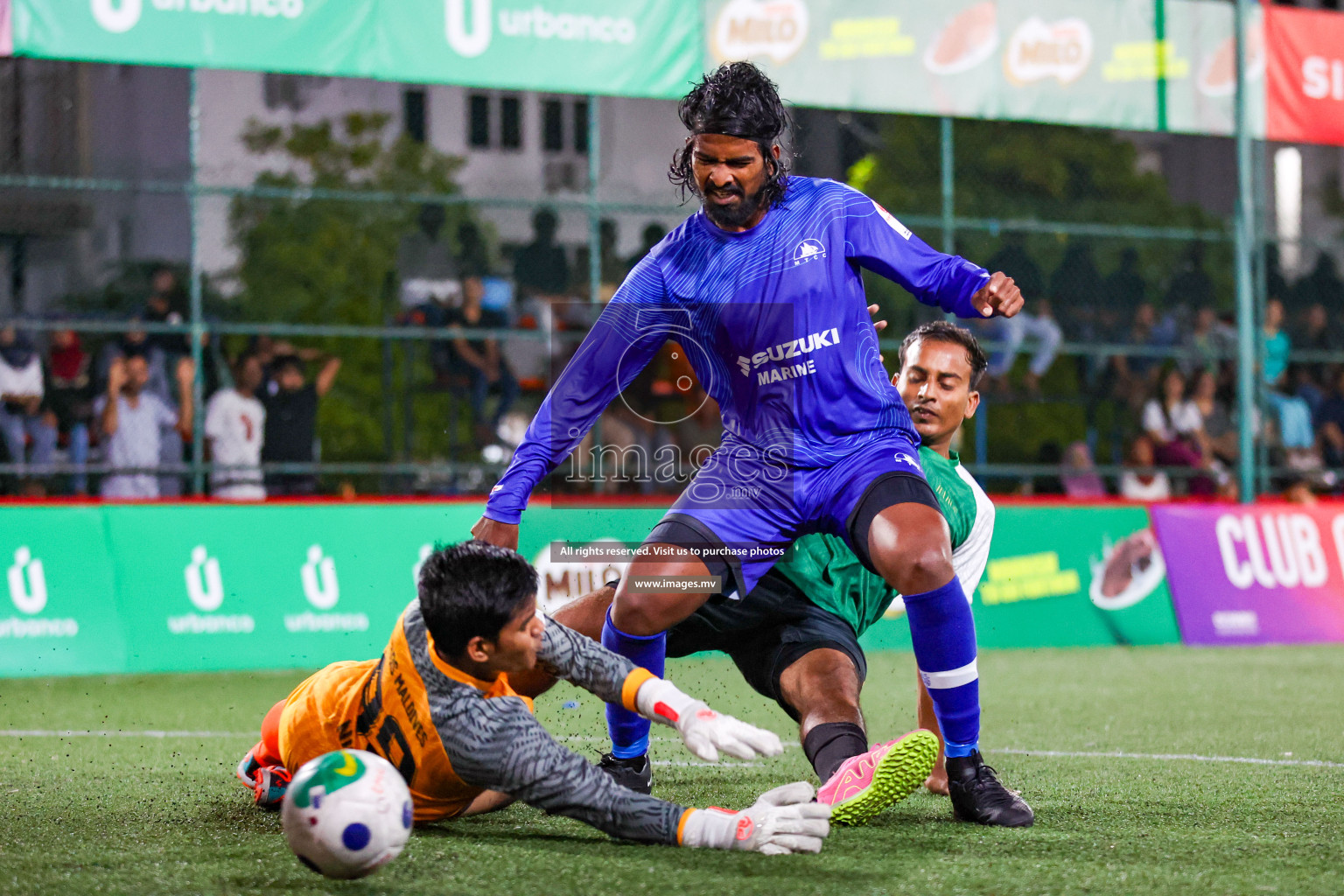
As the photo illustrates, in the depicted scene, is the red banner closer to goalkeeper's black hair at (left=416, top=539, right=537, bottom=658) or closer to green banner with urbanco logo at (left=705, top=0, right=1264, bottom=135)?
green banner with urbanco logo at (left=705, top=0, right=1264, bottom=135)

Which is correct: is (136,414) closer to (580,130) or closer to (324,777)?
(324,777)

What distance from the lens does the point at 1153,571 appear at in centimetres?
1117

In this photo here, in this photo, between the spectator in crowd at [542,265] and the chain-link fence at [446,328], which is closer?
the chain-link fence at [446,328]

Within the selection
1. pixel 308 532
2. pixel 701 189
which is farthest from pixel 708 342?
pixel 308 532

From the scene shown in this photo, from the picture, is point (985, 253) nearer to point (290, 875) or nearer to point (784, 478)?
point (784, 478)

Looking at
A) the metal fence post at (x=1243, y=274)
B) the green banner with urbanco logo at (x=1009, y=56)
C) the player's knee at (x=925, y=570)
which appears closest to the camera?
the player's knee at (x=925, y=570)

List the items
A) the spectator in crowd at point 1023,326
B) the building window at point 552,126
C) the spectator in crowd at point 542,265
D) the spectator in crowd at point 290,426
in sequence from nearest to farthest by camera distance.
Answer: the spectator in crowd at point 290,426 < the spectator in crowd at point 1023,326 < the spectator in crowd at point 542,265 < the building window at point 552,126

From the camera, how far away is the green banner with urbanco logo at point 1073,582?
1070 cm

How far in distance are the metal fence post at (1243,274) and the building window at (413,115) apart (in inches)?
623

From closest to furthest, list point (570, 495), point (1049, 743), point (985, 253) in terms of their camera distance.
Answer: point (1049, 743) < point (570, 495) < point (985, 253)

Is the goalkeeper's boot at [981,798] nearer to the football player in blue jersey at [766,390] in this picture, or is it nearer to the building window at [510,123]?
the football player in blue jersey at [766,390]

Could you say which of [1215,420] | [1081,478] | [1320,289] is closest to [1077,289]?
[1215,420]

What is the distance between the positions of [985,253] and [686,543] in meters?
10.0

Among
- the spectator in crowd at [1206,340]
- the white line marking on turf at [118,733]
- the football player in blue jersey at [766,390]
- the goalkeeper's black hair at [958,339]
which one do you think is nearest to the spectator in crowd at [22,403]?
the white line marking on turf at [118,733]
